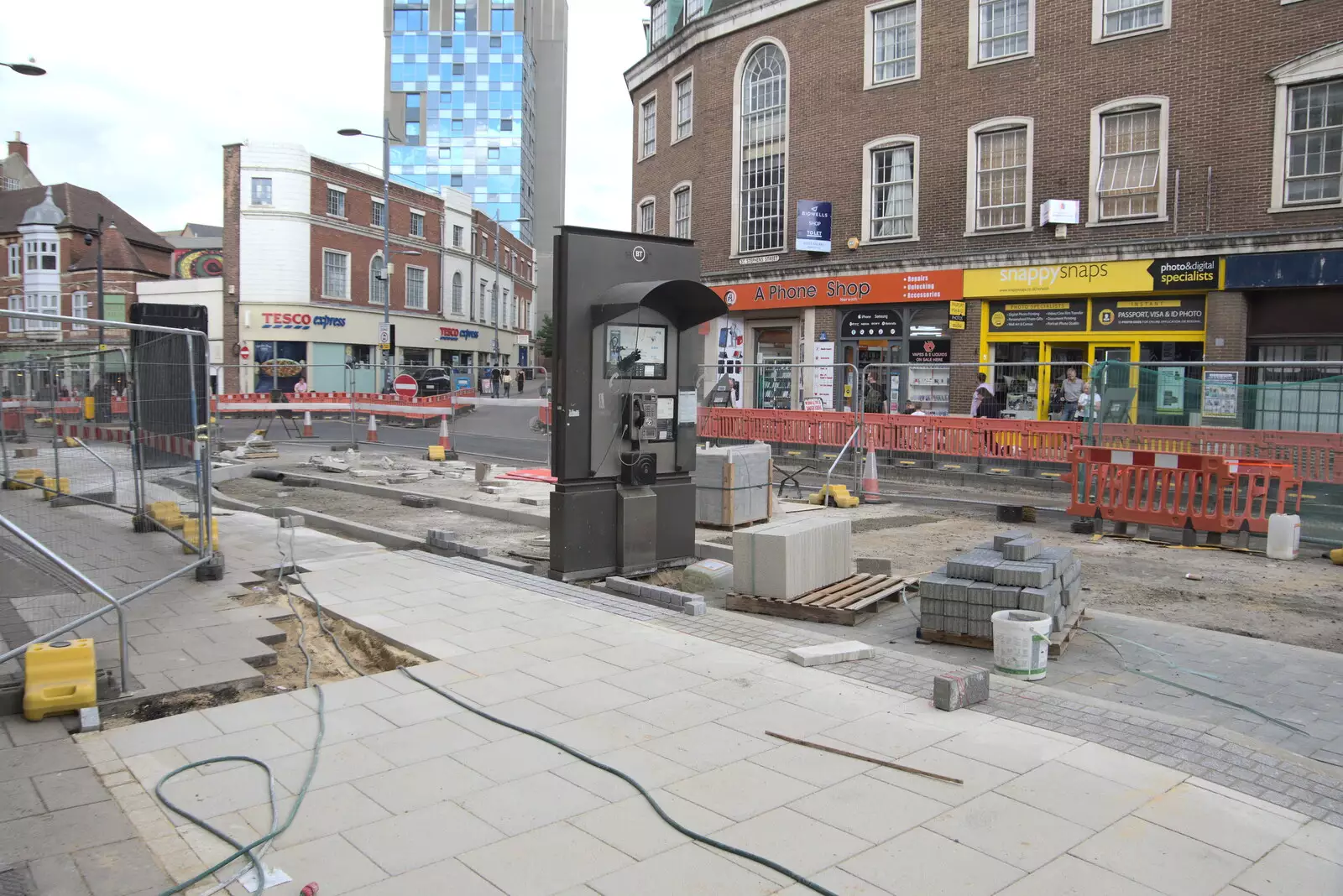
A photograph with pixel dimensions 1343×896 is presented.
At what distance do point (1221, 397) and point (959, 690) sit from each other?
1096 cm

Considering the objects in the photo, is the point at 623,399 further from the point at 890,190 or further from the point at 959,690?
the point at 890,190

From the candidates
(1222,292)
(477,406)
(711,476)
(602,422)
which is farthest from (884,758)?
(477,406)

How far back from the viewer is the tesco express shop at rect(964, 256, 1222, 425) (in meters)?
20.9

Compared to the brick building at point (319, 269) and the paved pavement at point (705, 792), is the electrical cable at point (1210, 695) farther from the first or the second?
the brick building at point (319, 269)

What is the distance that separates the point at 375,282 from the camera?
180 ft

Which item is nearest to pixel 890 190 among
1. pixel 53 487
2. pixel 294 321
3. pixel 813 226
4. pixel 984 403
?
pixel 813 226

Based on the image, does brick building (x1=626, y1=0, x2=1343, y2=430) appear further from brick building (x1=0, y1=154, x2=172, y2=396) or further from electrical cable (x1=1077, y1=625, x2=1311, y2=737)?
brick building (x1=0, y1=154, x2=172, y2=396)

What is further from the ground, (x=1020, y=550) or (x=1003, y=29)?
(x=1003, y=29)

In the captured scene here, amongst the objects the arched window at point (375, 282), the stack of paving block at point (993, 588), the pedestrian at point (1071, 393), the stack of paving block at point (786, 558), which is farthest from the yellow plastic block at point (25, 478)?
the arched window at point (375, 282)

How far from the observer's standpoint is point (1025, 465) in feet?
59.1

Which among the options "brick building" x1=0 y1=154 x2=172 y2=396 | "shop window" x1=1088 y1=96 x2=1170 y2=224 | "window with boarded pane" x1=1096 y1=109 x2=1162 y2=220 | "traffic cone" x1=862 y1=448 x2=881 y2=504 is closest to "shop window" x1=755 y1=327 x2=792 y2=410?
"traffic cone" x1=862 y1=448 x2=881 y2=504

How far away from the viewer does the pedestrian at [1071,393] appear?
1898 cm

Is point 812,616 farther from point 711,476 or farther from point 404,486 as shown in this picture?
point 404,486

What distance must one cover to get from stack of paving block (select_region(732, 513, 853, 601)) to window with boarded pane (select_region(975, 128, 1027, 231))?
62.2 ft
